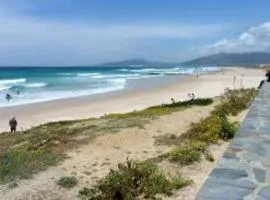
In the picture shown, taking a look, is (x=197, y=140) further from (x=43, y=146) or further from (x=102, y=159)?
(x=43, y=146)

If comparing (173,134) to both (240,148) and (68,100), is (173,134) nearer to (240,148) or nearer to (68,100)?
(240,148)

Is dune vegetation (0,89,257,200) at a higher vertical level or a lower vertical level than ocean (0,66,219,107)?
higher

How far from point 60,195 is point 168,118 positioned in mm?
5490

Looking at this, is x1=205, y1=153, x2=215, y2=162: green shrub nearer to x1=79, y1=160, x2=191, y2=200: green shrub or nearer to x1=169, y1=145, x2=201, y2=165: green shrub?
x1=169, y1=145, x2=201, y2=165: green shrub

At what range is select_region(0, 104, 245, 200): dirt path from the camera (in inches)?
235

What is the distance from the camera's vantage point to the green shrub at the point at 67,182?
620 cm

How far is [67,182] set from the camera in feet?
20.6

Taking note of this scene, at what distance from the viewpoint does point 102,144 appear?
8477 mm

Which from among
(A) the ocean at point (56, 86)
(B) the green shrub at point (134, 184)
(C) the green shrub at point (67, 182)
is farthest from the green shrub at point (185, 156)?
(A) the ocean at point (56, 86)

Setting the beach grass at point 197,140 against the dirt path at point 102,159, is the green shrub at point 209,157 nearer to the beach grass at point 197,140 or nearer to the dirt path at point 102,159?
the beach grass at point 197,140

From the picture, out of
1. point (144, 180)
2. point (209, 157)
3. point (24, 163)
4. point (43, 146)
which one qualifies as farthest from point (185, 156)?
point (43, 146)

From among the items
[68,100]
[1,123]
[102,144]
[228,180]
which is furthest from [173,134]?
[68,100]

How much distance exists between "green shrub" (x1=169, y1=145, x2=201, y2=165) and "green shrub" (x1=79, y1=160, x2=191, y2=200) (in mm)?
810

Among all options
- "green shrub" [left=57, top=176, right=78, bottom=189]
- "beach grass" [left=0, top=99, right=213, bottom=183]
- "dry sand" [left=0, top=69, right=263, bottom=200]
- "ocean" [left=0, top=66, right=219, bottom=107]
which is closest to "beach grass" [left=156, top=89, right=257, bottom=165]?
"dry sand" [left=0, top=69, right=263, bottom=200]
